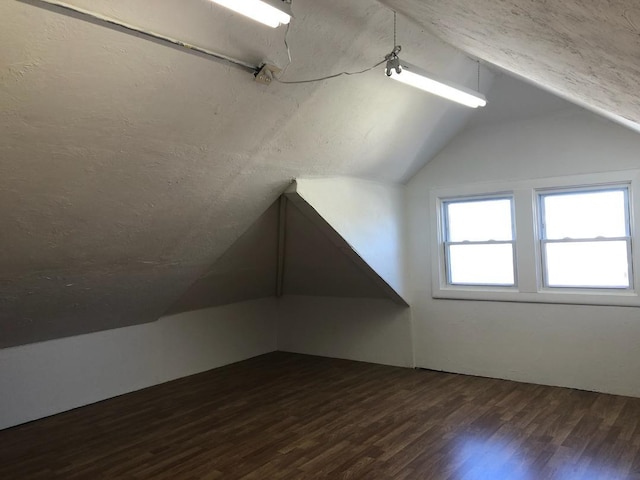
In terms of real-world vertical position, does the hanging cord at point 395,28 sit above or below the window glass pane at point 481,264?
above

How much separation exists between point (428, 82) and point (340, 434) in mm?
2792

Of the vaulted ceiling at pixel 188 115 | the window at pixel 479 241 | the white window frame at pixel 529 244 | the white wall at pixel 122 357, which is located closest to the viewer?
the vaulted ceiling at pixel 188 115

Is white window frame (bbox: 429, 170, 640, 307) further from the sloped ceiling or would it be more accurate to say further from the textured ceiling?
the textured ceiling

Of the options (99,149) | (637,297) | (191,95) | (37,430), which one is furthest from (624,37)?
(37,430)

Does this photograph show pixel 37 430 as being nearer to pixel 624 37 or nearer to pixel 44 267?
pixel 44 267

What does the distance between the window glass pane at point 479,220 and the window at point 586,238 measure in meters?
0.38

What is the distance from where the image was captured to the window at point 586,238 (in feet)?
16.0

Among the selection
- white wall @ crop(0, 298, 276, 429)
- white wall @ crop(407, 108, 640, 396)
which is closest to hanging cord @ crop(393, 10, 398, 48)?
white wall @ crop(407, 108, 640, 396)

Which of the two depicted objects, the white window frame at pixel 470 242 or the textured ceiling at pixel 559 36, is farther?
the white window frame at pixel 470 242

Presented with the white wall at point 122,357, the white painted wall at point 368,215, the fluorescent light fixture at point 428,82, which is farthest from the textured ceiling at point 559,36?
the white wall at point 122,357

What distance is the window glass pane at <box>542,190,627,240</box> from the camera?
16.1ft

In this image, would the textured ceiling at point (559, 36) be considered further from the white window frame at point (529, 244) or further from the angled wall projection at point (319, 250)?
the angled wall projection at point (319, 250)

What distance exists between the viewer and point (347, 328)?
668 centimetres

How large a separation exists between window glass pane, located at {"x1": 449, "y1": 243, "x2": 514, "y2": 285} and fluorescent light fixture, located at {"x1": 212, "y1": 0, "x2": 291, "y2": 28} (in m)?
4.07
